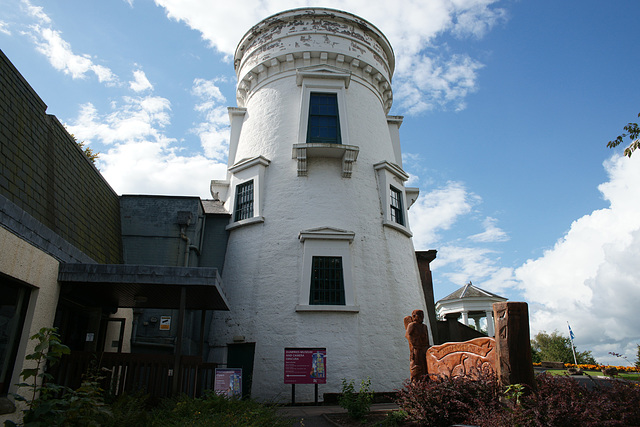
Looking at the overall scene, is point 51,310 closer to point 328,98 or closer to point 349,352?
point 349,352

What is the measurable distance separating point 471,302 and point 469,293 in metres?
0.58

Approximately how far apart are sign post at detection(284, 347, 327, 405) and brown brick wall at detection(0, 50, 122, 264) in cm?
647

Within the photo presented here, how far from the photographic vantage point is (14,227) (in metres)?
7.94

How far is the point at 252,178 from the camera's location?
1870 centimetres

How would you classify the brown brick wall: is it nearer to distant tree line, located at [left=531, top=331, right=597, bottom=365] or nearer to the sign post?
the sign post

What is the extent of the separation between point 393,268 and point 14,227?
12636mm

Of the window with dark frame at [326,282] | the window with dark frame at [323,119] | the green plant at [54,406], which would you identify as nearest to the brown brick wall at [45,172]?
the green plant at [54,406]

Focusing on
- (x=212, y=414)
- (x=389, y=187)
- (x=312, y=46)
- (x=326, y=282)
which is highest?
(x=312, y=46)

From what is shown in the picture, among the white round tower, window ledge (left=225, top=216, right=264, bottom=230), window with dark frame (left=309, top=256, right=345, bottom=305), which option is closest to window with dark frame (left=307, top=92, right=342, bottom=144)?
the white round tower

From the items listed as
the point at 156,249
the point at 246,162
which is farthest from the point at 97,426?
the point at 246,162

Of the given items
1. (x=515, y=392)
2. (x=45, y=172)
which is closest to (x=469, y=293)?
(x=515, y=392)

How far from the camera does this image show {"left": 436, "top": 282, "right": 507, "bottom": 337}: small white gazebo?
2440 cm

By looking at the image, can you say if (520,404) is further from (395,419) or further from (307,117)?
(307,117)

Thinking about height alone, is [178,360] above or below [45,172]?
below
